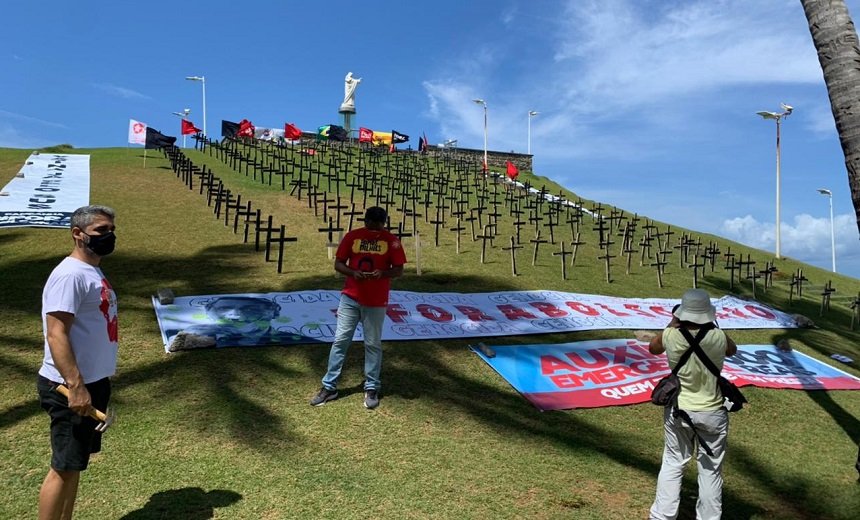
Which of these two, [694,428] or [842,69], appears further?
[842,69]

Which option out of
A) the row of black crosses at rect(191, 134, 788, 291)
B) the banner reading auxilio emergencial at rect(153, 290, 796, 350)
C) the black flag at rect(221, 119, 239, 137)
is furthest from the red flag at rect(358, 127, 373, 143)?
the banner reading auxilio emergencial at rect(153, 290, 796, 350)

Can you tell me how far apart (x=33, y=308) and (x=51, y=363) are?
5983 millimetres

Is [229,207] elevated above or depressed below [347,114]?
below

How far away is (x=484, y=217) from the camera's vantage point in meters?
21.5

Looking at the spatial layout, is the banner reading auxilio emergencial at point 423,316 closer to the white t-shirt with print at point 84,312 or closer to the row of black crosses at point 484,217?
the row of black crosses at point 484,217

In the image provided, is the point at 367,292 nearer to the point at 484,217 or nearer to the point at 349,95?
the point at 484,217

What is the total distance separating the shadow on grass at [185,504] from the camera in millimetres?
3607

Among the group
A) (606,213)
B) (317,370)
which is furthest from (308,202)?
(606,213)

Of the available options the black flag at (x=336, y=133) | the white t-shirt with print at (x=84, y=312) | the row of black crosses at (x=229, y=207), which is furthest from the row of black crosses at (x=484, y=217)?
the white t-shirt with print at (x=84, y=312)

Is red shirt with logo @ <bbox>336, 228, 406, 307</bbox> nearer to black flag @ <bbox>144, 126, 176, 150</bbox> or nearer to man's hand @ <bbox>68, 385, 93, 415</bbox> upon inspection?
man's hand @ <bbox>68, 385, 93, 415</bbox>

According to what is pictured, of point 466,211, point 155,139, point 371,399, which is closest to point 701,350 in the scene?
point 371,399

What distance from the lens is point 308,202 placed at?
63.7 feet

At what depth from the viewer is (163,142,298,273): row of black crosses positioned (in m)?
11.6

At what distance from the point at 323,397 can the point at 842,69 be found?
17.9 feet
